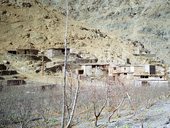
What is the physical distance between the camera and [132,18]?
271 ft

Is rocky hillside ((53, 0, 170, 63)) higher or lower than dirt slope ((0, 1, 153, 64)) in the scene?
higher

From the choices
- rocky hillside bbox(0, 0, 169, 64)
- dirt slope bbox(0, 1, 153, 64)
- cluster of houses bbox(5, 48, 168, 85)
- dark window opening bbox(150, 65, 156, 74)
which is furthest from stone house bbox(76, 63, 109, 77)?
rocky hillside bbox(0, 0, 169, 64)

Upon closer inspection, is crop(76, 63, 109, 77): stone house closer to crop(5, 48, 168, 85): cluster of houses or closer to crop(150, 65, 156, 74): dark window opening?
crop(5, 48, 168, 85): cluster of houses

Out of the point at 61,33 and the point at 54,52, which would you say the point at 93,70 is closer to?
the point at 54,52

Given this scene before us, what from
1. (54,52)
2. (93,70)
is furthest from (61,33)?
(93,70)

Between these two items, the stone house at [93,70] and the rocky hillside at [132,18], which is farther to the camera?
the rocky hillside at [132,18]

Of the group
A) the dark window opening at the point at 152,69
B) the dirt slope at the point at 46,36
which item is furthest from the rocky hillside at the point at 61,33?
the dark window opening at the point at 152,69

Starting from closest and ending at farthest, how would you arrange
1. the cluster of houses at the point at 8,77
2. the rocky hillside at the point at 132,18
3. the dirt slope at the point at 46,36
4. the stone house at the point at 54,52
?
the cluster of houses at the point at 8,77 < the stone house at the point at 54,52 < the dirt slope at the point at 46,36 < the rocky hillside at the point at 132,18

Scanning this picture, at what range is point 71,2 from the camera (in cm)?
9175

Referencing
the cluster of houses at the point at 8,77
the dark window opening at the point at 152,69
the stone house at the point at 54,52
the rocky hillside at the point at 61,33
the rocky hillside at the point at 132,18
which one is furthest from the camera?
the rocky hillside at the point at 132,18

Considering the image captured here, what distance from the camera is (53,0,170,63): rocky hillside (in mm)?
74750

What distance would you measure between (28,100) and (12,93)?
282cm

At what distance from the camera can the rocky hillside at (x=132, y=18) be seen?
7475 cm

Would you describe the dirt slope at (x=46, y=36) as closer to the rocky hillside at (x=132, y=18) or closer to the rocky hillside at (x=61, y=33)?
the rocky hillside at (x=61, y=33)
